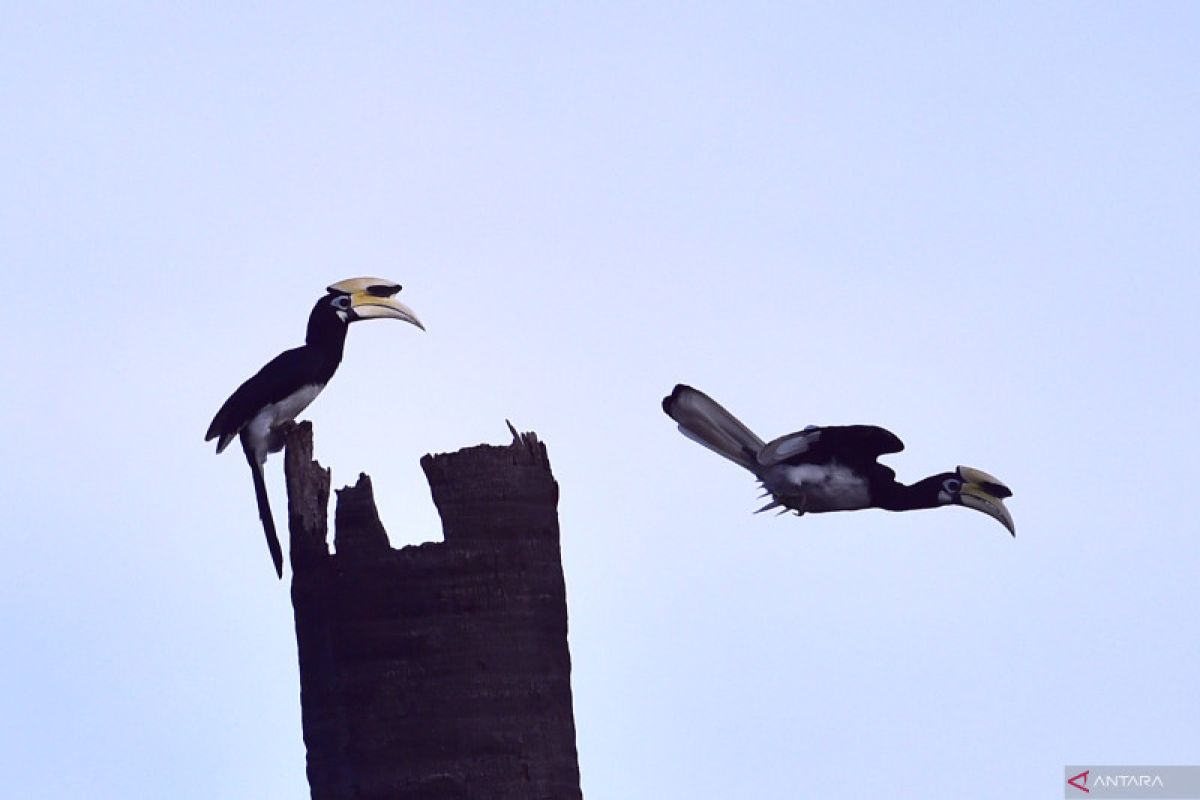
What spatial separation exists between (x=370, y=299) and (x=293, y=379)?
86 centimetres

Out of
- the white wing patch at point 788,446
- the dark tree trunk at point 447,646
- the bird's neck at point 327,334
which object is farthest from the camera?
the bird's neck at point 327,334

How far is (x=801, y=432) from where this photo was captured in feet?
38.4

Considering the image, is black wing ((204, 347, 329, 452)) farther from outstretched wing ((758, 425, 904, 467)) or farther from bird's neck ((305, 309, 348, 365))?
outstretched wing ((758, 425, 904, 467))

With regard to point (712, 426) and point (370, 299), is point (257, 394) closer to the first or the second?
point (370, 299)

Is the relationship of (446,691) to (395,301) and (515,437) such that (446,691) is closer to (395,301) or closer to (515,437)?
(515,437)

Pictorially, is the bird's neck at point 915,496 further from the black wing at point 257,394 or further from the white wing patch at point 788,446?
the black wing at point 257,394

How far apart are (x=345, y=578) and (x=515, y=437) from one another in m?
1.09

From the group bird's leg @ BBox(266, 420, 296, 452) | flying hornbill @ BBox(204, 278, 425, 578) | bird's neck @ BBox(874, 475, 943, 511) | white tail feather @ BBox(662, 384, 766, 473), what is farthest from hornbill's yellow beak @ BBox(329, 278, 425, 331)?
bird's neck @ BBox(874, 475, 943, 511)

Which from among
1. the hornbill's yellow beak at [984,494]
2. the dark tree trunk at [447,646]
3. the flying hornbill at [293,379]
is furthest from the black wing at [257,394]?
the hornbill's yellow beak at [984,494]

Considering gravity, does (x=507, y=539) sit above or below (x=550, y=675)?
above

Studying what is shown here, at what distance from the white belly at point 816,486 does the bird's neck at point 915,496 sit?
30 centimetres

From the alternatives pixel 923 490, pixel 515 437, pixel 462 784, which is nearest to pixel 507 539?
pixel 515 437

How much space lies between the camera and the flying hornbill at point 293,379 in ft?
42.1

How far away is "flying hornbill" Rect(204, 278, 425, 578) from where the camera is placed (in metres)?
12.8
